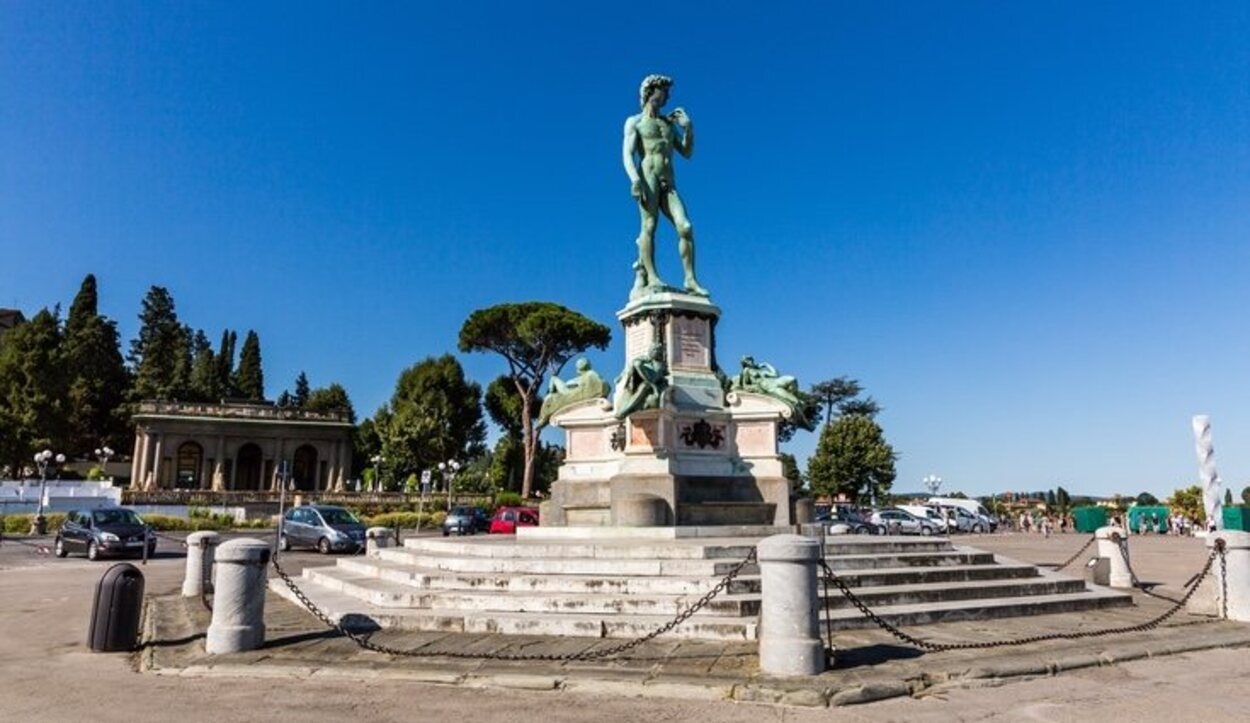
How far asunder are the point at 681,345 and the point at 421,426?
133ft

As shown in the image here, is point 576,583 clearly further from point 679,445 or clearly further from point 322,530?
point 322,530

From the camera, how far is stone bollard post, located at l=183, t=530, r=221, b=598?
11.4 meters

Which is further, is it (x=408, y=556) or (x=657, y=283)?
(x=657, y=283)

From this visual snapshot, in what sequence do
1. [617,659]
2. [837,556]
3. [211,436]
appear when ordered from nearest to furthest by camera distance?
[617,659], [837,556], [211,436]

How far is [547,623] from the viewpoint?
24.3 ft

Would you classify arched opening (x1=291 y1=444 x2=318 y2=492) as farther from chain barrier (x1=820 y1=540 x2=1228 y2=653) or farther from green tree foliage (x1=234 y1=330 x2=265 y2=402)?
chain barrier (x1=820 y1=540 x2=1228 y2=653)

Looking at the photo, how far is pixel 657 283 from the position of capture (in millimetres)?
13219

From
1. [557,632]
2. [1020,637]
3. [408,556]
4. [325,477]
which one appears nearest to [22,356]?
[325,477]

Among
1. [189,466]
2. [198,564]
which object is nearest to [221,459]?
[189,466]

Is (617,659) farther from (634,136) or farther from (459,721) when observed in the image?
(634,136)

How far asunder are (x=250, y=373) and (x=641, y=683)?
82222 millimetres

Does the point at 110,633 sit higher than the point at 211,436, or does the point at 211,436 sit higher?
the point at 211,436

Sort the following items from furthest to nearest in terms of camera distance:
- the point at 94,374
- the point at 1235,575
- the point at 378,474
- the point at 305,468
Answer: the point at 94,374 < the point at 378,474 < the point at 305,468 < the point at 1235,575

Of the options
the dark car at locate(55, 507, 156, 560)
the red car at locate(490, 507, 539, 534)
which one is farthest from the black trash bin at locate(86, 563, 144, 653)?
the red car at locate(490, 507, 539, 534)
